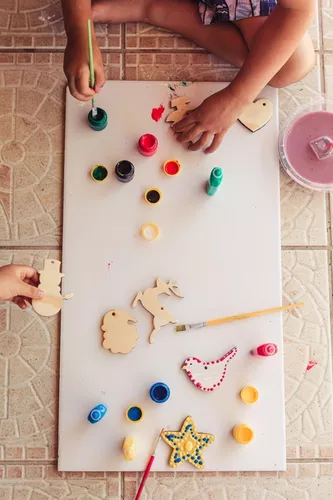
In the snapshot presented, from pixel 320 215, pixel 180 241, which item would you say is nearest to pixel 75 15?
pixel 180 241

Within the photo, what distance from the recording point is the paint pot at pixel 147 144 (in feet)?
3.18

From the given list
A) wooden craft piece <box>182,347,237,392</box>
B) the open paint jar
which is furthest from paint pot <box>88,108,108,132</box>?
wooden craft piece <box>182,347,237,392</box>

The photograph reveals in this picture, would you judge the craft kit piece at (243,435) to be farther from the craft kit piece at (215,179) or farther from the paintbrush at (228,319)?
the craft kit piece at (215,179)

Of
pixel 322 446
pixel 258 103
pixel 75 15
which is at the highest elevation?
pixel 75 15

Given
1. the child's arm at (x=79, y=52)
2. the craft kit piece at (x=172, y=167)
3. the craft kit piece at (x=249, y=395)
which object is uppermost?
the child's arm at (x=79, y=52)

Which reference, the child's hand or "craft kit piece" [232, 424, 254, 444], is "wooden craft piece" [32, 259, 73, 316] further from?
"craft kit piece" [232, 424, 254, 444]

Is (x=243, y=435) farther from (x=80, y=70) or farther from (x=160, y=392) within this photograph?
(x=80, y=70)

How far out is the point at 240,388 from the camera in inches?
37.4

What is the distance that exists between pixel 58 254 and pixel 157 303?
191 mm

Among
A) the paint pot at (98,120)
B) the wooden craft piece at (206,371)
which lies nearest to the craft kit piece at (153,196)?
the paint pot at (98,120)

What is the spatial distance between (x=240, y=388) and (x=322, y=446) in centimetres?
17

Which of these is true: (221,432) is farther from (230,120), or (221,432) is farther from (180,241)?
(230,120)

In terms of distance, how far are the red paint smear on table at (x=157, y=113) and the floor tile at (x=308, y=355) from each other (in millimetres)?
324

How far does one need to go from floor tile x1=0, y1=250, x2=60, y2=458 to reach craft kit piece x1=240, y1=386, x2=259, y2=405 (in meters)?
0.31
